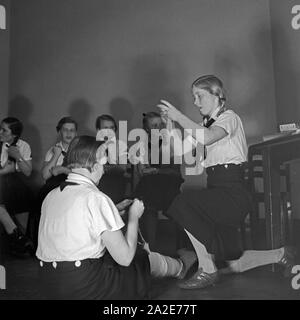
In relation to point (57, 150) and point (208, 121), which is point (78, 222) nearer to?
point (57, 150)

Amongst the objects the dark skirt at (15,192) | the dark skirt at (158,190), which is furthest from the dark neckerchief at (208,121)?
the dark skirt at (15,192)

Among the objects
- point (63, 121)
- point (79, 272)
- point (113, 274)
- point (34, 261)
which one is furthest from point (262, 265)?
point (63, 121)

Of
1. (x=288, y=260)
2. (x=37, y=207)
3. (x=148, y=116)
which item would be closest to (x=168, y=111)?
(x=148, y=116)

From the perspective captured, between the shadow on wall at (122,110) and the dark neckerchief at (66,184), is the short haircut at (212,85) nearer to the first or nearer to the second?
the shadow on wall at (122,110)

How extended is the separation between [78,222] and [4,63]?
0.83 metres

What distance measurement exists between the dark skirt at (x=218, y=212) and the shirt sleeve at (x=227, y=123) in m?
0.14

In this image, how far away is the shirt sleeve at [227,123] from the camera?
150cm

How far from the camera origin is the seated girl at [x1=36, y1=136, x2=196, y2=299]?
3.75ft

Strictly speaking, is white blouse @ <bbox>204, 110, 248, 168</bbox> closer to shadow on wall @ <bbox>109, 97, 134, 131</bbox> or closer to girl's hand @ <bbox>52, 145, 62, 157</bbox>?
shadow on wall @ <bbox>109, 97, 134, 131</bbox>
